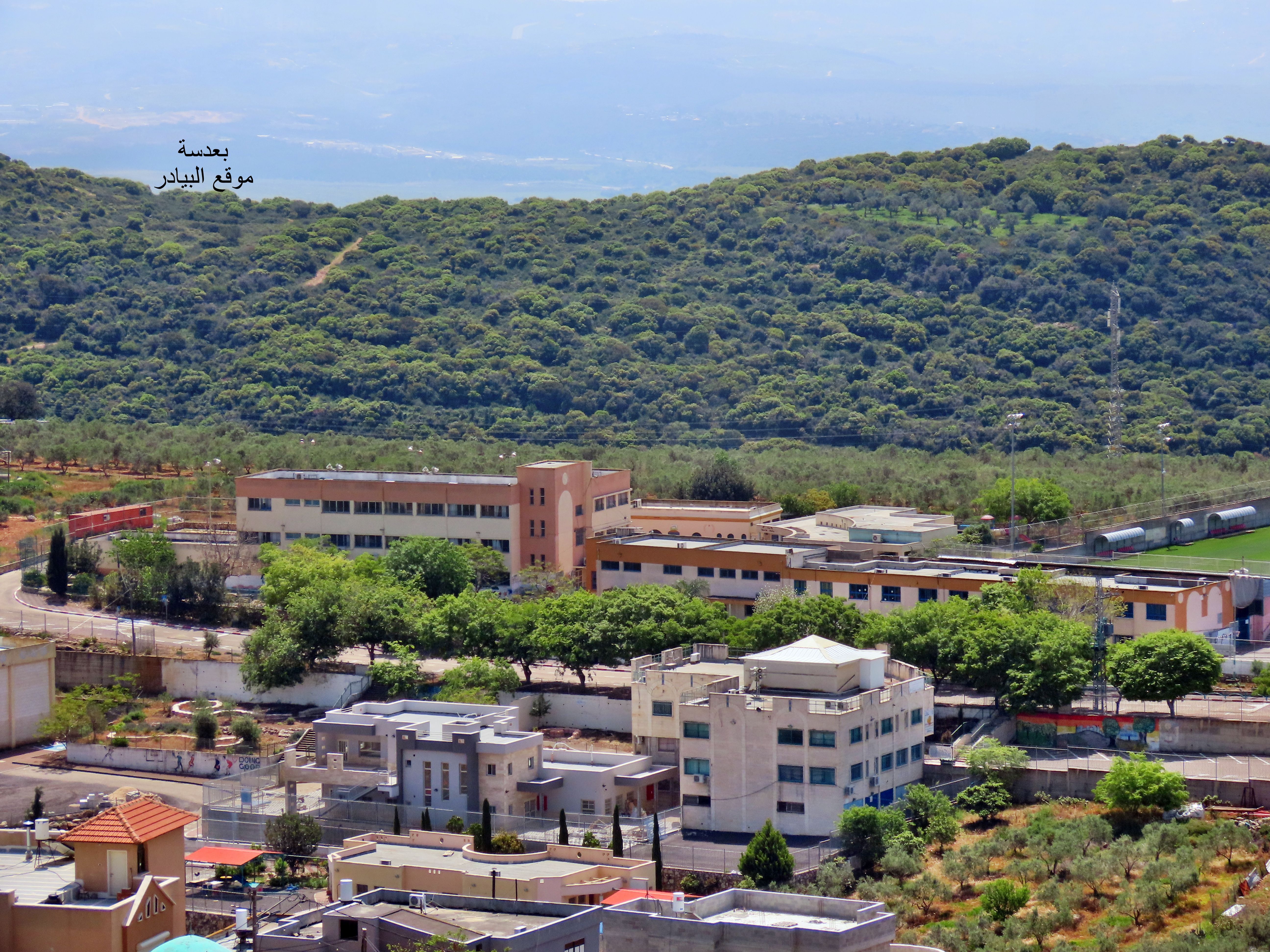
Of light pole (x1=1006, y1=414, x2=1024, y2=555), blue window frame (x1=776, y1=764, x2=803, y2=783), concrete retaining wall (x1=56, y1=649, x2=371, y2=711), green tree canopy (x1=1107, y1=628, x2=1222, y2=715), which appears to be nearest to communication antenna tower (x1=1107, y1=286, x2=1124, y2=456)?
light pole (x1=1006, y1=414, x2=1024, y2=555)

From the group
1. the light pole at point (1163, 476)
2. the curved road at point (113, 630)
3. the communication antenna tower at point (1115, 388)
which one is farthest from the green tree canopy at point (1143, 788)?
the communication antenna tower at point (1115, 388)

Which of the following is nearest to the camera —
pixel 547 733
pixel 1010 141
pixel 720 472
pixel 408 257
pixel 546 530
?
pixel 547 733

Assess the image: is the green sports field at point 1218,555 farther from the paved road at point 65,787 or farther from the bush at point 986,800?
the paved road at point 65,787

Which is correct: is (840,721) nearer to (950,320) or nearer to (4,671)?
(4,671)

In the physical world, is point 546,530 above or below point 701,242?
below

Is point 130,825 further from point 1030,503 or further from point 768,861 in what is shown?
point 1030,503

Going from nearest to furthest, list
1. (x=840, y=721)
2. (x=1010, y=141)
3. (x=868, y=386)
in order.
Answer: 1. (x=840, y=721)
2. (x=868, y=386)
3. (x=1010, y=141)

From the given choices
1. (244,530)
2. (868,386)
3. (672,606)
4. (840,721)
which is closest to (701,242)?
(868,386)
